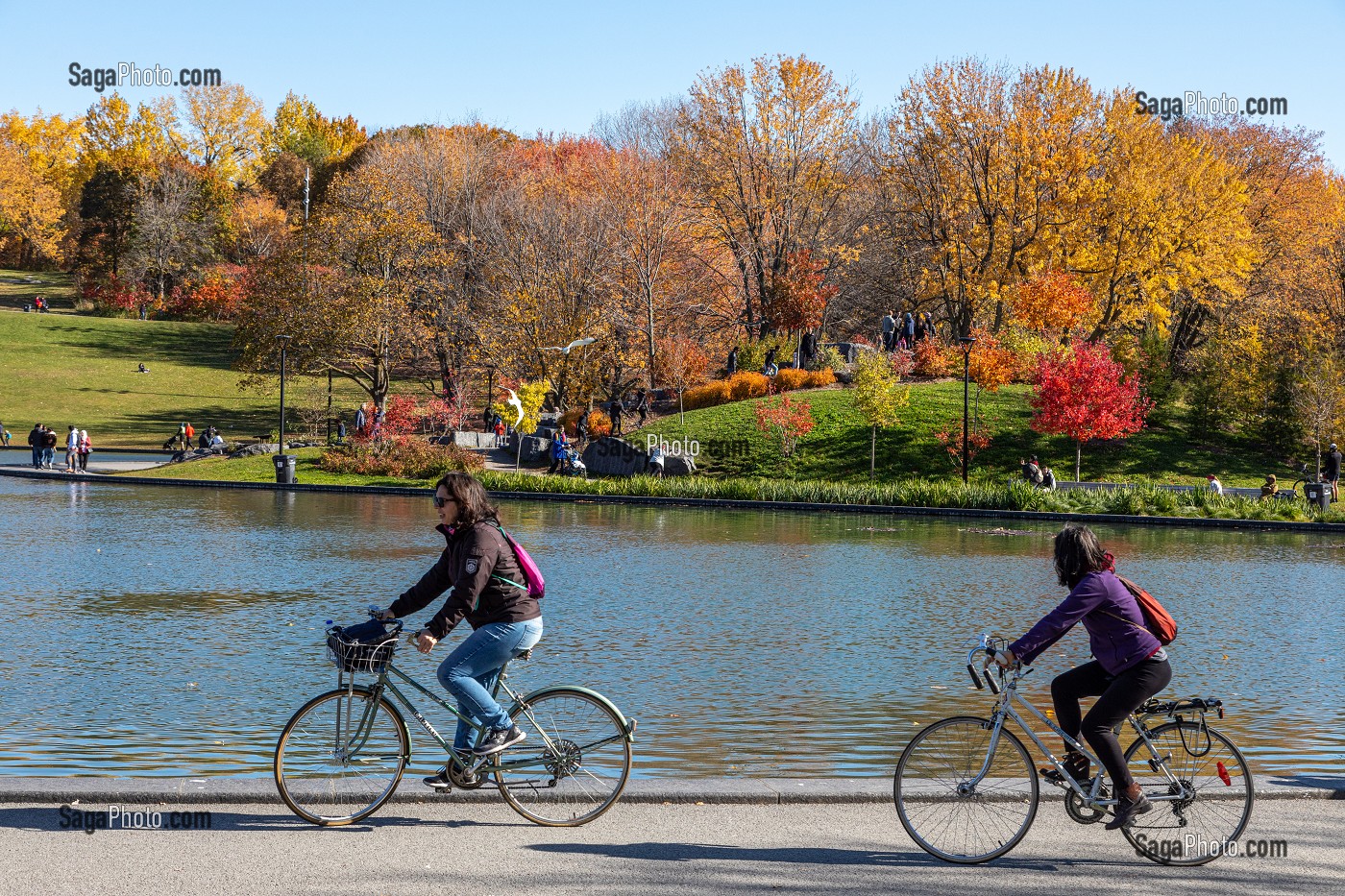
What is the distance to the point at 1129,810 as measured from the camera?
19.6 feet

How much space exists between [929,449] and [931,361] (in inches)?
337

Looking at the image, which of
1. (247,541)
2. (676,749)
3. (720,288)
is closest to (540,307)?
(720,288)

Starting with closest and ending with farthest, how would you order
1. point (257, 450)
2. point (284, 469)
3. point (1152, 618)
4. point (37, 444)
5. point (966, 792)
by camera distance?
point (1152, 618), point (966, 792), point (284, 469), point (37, 444), point (257, 450)

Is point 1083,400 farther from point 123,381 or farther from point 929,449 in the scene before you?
point 123,381

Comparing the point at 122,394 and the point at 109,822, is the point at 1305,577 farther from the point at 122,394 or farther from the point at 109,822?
the point at 122,394

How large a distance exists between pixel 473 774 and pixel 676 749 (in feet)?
7.19

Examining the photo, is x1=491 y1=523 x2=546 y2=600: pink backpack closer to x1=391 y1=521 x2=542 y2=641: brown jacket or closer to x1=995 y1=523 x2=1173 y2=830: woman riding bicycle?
x1=391 y1=521 x2=542 y2=641: brown jacket

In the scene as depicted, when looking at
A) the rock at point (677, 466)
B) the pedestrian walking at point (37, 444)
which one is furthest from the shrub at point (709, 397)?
the pedestrian walking at point (37, 444)

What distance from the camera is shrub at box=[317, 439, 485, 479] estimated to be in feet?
130

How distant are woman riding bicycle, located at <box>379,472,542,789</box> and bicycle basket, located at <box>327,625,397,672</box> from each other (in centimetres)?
16

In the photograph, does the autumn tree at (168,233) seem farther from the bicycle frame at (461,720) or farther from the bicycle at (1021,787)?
the bicycle at (1021,787)

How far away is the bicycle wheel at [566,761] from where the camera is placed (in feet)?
21.5

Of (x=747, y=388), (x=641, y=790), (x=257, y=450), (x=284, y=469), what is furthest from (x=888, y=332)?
(x=641, y=790)

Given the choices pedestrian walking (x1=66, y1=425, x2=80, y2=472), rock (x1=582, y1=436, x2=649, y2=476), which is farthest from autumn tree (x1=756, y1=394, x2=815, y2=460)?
pedestrian walking (x1=66, y1=425, x2=80, y2=472)
